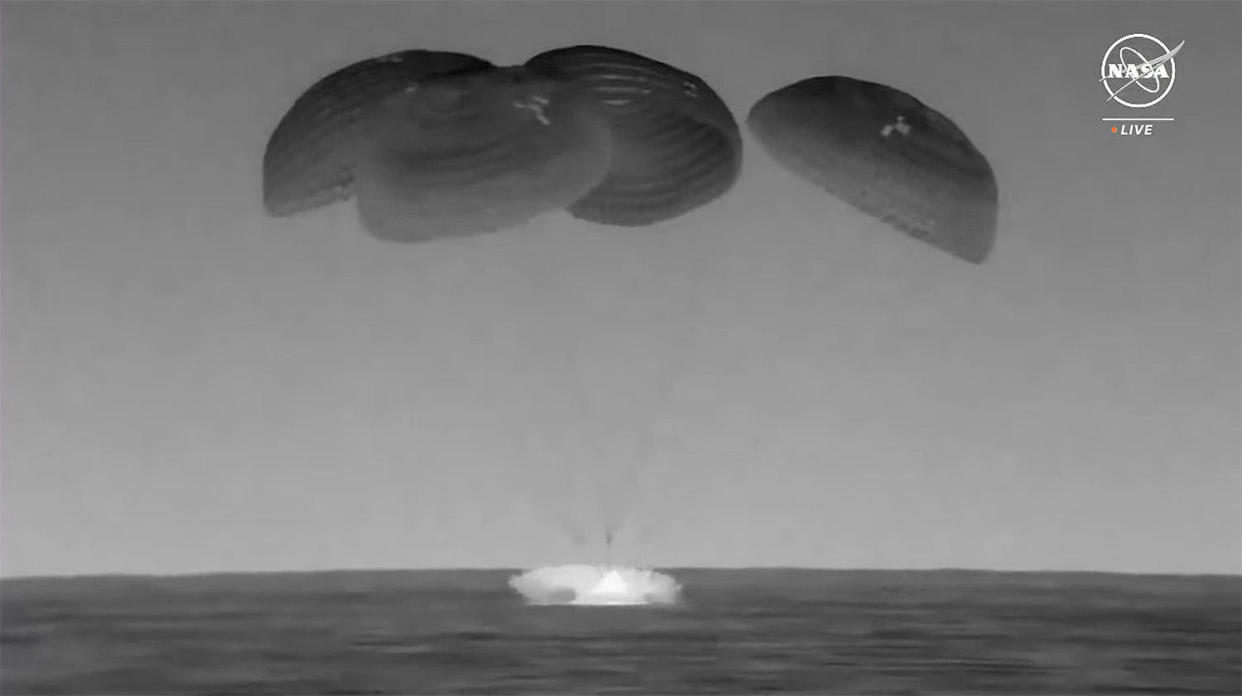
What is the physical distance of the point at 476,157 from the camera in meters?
3.29

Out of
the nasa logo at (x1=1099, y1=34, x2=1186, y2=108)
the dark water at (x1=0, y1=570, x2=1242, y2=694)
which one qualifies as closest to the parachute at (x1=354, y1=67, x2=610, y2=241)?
the dark water at (x1=0, y1=570, x2=1242, y2=694)

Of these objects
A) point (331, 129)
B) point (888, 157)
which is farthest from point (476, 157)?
point (888, 157)

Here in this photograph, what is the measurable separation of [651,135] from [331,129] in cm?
99

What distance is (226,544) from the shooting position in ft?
13.3

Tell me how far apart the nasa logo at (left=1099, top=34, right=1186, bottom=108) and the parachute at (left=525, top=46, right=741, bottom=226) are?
1.43 meters

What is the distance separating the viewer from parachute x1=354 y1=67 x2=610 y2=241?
3281 millimetres

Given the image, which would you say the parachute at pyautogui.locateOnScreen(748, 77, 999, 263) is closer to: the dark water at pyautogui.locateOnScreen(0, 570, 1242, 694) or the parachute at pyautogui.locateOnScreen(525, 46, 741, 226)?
the parachute at pyautogui.locateOnScreen(525, 46, 741, 226)

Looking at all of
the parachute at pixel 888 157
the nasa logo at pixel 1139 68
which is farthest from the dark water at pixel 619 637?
the nasa logo at pixel 1139 68

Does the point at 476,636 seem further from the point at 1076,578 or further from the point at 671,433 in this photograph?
the point at 1076,578

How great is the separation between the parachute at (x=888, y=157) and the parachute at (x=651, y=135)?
23 centimetres

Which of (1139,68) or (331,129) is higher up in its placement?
(1139,68)

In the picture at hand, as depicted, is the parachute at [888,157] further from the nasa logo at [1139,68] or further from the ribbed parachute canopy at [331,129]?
the ribbed parachute canopy at [331,129]

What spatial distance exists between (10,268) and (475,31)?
1794 millimetres

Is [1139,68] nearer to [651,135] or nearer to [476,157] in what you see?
[651,135]
